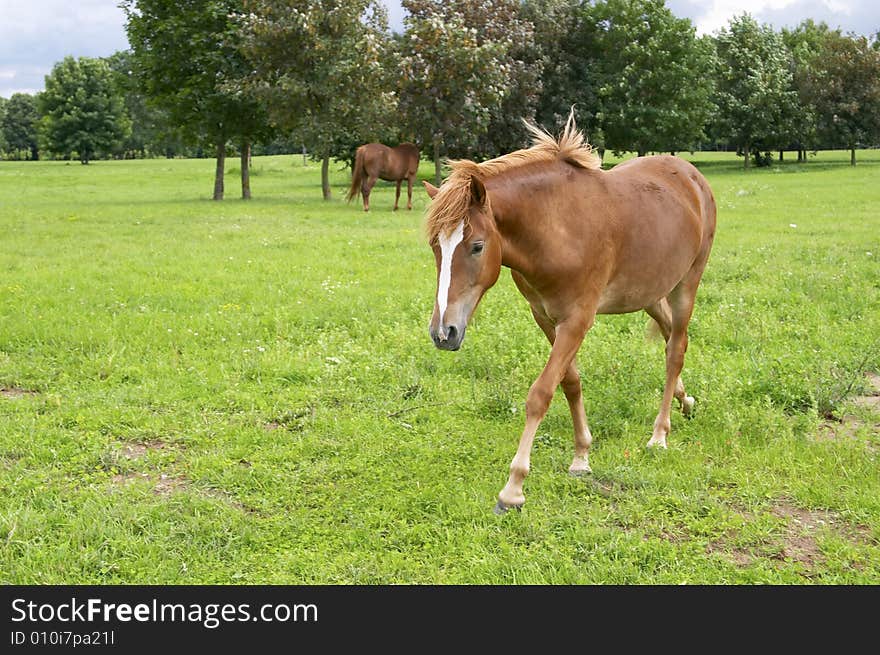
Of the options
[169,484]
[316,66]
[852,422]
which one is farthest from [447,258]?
[316,66]

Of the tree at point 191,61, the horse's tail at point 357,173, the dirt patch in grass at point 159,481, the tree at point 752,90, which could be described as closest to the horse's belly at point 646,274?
the dirt patch in grass at point 159,481

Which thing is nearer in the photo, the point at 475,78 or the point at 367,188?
the point at 367,188

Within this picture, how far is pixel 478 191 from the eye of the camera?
448 centimetres

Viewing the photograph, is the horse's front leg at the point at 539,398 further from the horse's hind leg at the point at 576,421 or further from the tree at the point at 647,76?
the tree at the point at 647,76

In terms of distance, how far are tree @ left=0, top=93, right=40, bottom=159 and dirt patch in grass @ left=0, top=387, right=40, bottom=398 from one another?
312 feet

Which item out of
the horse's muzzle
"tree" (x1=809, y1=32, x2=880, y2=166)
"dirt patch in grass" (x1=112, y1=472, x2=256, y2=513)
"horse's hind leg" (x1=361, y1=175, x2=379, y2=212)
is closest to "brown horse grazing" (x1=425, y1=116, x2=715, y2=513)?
the horse's muzzle

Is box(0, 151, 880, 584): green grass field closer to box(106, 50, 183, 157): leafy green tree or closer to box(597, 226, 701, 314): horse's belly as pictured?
box(597, 226, 701, 314): horse's belly

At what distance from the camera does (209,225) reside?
64.1ft

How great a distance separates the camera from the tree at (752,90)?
4566cm

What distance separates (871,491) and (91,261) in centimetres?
1252

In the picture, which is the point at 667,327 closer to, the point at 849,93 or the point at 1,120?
the point at 849,93

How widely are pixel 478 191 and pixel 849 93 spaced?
51034 millimetres

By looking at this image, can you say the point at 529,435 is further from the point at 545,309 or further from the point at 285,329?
the point at 285,329

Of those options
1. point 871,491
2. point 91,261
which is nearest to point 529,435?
point 871,491
